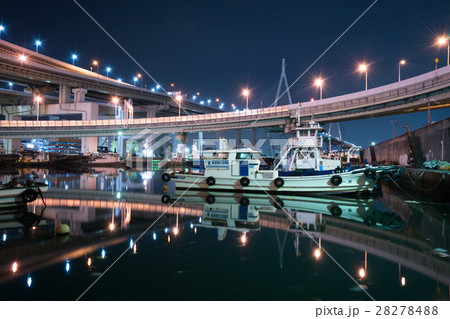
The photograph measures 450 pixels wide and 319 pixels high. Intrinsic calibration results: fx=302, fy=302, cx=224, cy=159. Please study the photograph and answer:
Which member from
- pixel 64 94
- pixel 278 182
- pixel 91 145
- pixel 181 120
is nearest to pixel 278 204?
pixel 278 182

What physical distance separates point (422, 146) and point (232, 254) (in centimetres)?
2538

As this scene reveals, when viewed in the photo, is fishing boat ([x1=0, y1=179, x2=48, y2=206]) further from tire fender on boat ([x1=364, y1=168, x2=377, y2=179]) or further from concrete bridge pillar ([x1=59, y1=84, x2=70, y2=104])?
concrete bridge pillar ([x1=59, y1=84, x2=70, y2=104])

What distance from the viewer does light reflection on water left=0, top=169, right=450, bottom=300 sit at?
566 cm

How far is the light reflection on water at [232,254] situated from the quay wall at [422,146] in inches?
334

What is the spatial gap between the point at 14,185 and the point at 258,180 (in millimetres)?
14266

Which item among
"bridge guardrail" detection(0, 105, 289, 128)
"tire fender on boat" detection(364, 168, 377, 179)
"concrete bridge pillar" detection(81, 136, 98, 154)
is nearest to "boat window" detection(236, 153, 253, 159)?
"tire fender on boat" detection(364, 168, 377, 179)

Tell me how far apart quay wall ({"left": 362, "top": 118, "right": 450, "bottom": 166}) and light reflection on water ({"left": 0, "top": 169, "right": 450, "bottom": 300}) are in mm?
8473

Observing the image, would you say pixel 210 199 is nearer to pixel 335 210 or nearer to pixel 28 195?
pixel 335 210

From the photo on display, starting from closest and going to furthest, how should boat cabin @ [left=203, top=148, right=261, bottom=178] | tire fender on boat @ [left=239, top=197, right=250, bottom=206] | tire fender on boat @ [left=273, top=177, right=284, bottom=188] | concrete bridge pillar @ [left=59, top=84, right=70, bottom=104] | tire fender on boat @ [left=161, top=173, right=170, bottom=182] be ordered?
tire fender on boat @ [left=239, top=197, right=250, bottom=206] < tire fender on boat @ [left=273, top=177, right=284, bottom=188] < boat cabin @ [left=203, top=148, right=261, bottom=178] < tire fender on boat @ [left=161, top=173, right=170, bottom=182] < concrete bridge pillar @ [left=59, top=84, right=70, bottom=104]

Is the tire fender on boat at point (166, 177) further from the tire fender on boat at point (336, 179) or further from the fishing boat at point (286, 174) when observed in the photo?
the tire fender on boat at point (336, 179)

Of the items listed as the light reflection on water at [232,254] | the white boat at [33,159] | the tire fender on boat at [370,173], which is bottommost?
the light reflection on water at [232,254]

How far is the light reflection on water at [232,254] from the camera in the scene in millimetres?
5664

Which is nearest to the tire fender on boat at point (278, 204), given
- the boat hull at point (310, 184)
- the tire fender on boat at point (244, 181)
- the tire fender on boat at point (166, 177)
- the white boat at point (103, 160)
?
the boat hull at point (310, 184)

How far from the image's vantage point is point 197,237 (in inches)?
386
